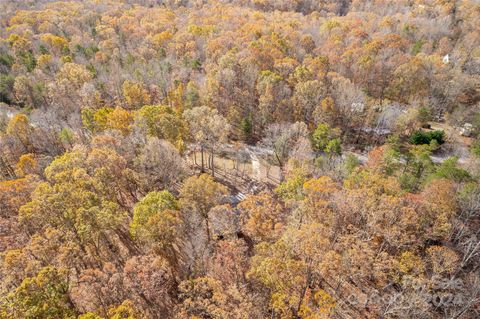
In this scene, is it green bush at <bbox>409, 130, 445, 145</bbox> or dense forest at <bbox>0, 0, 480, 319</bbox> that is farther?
green bush at <bbox>409, 130, 445, 145</bbox>

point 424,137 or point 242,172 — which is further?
point 424,137

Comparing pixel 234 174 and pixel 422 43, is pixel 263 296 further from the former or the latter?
pixel 422 43

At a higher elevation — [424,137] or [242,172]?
[424,137]

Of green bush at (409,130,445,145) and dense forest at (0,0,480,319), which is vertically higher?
dense forest at (0,0,480,319)

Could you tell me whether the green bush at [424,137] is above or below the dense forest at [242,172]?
below

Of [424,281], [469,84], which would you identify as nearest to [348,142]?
[469,84]
